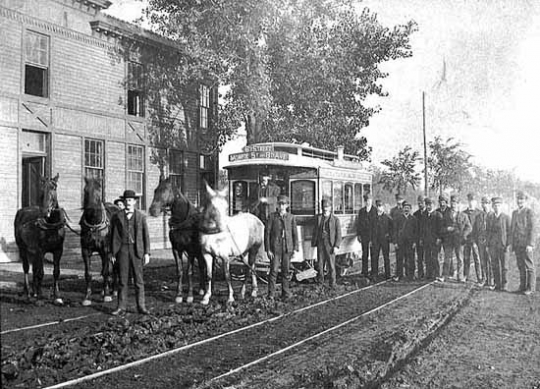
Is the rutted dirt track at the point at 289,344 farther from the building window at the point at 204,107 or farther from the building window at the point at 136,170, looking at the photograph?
the building window at the point at 204,107

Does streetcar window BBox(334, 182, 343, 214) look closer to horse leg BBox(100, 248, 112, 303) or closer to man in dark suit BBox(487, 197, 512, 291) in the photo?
man in dark suit BBox(487, 197, 512, 291)

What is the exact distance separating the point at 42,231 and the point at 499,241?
31.5 ft

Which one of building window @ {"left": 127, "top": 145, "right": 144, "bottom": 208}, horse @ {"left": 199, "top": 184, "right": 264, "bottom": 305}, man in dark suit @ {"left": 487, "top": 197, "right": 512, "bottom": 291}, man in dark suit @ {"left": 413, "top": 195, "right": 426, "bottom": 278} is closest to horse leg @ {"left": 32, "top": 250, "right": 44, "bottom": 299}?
horse @ {"left": 199, "top": 184, "right": 264, "bottom": 305}

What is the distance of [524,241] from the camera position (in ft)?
37.0

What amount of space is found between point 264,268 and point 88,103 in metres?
9.14

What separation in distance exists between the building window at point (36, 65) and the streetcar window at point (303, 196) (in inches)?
335

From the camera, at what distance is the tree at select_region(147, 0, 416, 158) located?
1606 cm

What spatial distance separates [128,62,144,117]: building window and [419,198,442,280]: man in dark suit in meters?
11.2

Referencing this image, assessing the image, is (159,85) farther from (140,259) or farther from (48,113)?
(140,259)

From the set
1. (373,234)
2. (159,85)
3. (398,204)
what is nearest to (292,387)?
(373,234)

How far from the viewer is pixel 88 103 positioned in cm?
1705

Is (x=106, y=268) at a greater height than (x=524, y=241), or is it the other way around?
(x=524, y=241)

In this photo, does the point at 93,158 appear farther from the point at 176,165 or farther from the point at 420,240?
the point at 420,240

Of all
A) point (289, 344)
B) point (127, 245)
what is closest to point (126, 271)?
point (127, 245)
